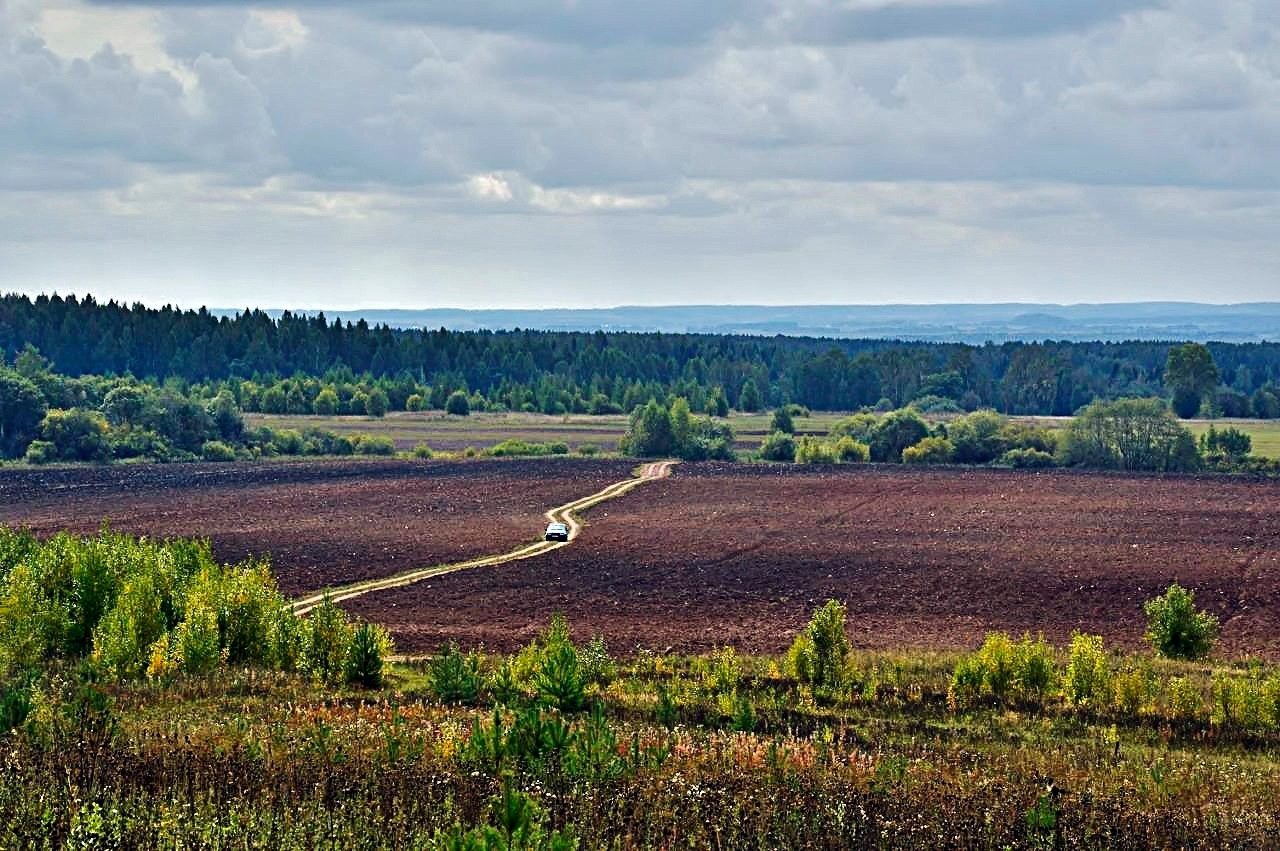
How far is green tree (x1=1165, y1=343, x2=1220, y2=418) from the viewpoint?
177750 millimetres

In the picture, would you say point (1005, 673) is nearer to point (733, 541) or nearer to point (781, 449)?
point (733, 541)

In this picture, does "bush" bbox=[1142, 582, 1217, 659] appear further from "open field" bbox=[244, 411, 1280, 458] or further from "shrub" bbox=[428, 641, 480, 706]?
"open field" bbox=[244, 411, 1280, 458]

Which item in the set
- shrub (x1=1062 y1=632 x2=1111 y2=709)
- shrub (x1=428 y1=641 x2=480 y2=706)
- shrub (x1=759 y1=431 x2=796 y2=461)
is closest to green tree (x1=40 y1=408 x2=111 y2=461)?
shrub (x1=759 y1=431 x2=796 y2=461)

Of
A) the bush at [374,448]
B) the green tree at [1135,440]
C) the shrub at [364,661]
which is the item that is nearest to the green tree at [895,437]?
the green tree at [1135,440]

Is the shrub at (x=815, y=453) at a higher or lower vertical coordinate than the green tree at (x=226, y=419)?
lower

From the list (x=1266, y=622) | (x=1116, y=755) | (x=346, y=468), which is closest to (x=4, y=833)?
(x=1116, y=755)

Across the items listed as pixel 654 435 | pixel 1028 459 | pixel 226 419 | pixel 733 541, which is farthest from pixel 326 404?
pixel 733 541

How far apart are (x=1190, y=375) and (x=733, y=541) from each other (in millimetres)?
121863

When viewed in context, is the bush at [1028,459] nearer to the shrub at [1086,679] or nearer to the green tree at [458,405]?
the green tree at [458,405]

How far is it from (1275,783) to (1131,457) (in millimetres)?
97421

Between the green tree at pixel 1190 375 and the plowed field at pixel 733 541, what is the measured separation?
75.6 metres

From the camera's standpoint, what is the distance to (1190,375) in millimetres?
179000

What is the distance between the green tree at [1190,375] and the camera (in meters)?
178

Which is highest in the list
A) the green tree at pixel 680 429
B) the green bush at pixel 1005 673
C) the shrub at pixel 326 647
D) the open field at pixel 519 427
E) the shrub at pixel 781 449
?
the shrub at pixel 326 647
